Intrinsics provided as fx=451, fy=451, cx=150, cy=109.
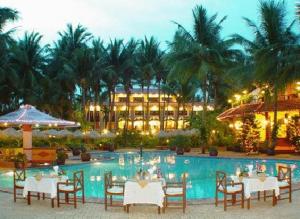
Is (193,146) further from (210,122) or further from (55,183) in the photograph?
(55,183)

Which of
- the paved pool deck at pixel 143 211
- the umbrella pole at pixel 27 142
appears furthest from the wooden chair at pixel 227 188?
the umbrella pole at pixel 27 142

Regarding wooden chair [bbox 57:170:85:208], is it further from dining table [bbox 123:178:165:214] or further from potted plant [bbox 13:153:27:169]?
potted plant [bbox 13:153:27:169]

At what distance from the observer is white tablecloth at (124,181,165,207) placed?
9180mm

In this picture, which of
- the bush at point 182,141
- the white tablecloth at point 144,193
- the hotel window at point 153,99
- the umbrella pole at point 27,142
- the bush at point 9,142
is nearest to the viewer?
the white tablecloth at point 144,193

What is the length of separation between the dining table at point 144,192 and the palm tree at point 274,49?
17.7 metres

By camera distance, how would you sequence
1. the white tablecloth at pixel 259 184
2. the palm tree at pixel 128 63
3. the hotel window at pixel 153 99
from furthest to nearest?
the hotel window at pixel 153 99
the palm tree at pixel 128 63
the white tablecloth at pixel 259 184

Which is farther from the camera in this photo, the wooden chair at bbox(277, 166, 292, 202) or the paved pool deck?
the wooden chair at bbox(277, 166, 292, 202)

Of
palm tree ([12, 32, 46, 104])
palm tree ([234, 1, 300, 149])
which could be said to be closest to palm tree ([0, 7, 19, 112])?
palm tree ([12, 32, 46, 104])

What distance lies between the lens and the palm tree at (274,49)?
25417 millimetres

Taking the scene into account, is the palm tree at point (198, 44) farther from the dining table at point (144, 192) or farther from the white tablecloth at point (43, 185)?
the dining table at point (144, 192)

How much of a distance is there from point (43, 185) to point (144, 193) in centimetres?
252

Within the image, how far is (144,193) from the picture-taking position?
Answer: 922 cm

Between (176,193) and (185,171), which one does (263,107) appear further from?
(176,193)

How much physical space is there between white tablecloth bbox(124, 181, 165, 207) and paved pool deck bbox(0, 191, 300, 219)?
29cm
